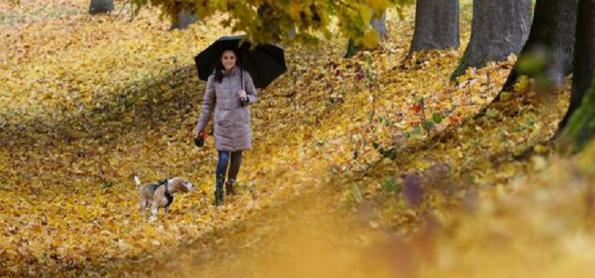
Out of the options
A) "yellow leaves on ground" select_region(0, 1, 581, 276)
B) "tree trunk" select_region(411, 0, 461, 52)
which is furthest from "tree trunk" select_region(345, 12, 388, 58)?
"tree trunk" select_region(411, 0, 461, 52)

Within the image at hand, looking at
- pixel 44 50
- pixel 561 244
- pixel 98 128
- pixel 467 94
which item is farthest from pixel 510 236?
pixel 44 50

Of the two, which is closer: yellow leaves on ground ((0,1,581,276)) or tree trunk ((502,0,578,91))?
yellow leaves on ground ((0,1,581,276))

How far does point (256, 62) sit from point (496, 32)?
3578 mm

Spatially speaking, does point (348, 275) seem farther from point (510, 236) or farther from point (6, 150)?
point (6, 150)

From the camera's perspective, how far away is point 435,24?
15.8 meters

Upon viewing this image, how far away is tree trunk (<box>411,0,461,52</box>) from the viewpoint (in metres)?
15.8

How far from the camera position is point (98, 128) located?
18.5 metres

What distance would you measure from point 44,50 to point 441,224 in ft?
77.1

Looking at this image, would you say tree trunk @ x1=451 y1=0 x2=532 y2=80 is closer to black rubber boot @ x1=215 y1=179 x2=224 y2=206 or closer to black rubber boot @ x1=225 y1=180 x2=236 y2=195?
black rubber boot @ x1=225 y1=180 x2=236 y2=195

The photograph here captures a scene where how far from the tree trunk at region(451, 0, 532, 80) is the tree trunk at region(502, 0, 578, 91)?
3450 mm

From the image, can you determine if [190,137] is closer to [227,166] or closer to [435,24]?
[435,24]

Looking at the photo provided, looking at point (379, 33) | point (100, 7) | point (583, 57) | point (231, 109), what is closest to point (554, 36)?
point (583, 57)

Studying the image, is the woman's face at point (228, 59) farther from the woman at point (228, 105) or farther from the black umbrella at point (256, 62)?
the black umbrella at point (256, 62)

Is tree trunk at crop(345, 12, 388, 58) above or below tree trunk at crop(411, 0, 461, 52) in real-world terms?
below
